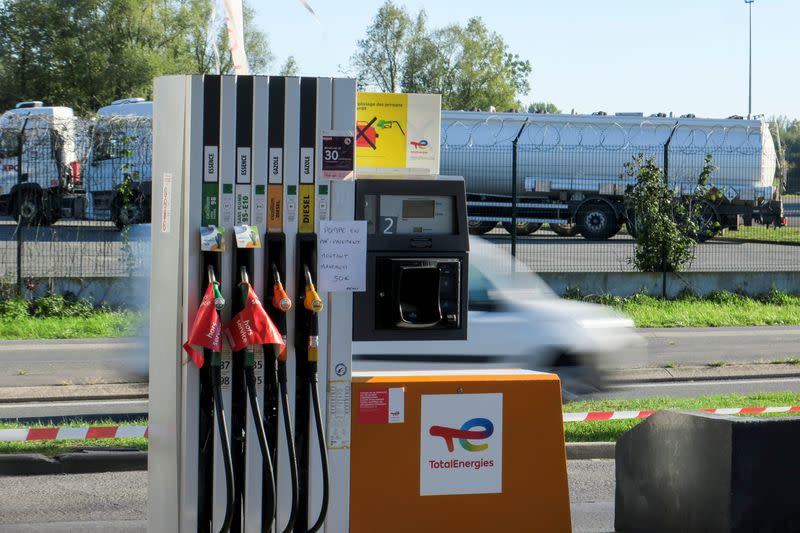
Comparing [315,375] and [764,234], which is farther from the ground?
[764,234]

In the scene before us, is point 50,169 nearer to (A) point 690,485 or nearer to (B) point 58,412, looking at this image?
(B) point 58,412

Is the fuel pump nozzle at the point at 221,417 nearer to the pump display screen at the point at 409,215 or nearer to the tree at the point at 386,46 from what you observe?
the pump display screen at the point at 409,215

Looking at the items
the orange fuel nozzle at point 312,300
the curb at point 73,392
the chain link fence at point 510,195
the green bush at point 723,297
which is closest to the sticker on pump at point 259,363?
the orange fuel nozzle at point 312,300

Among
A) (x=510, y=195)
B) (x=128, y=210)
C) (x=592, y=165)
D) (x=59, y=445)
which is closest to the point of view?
(x=59, y=445)

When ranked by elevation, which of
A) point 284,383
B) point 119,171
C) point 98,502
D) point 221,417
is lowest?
point 98,502

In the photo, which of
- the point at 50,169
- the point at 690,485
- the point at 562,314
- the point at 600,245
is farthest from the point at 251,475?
the point at 600,245

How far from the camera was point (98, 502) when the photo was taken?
270 inches

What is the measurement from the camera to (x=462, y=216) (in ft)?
14.8

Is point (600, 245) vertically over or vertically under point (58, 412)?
over

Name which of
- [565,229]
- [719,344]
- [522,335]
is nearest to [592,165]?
[565,229]

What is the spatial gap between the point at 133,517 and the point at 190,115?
331cm

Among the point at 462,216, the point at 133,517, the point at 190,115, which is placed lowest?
the point at 133,517

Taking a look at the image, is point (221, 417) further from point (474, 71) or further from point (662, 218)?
point (474, 71)

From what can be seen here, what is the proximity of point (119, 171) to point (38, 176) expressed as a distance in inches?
48.6
